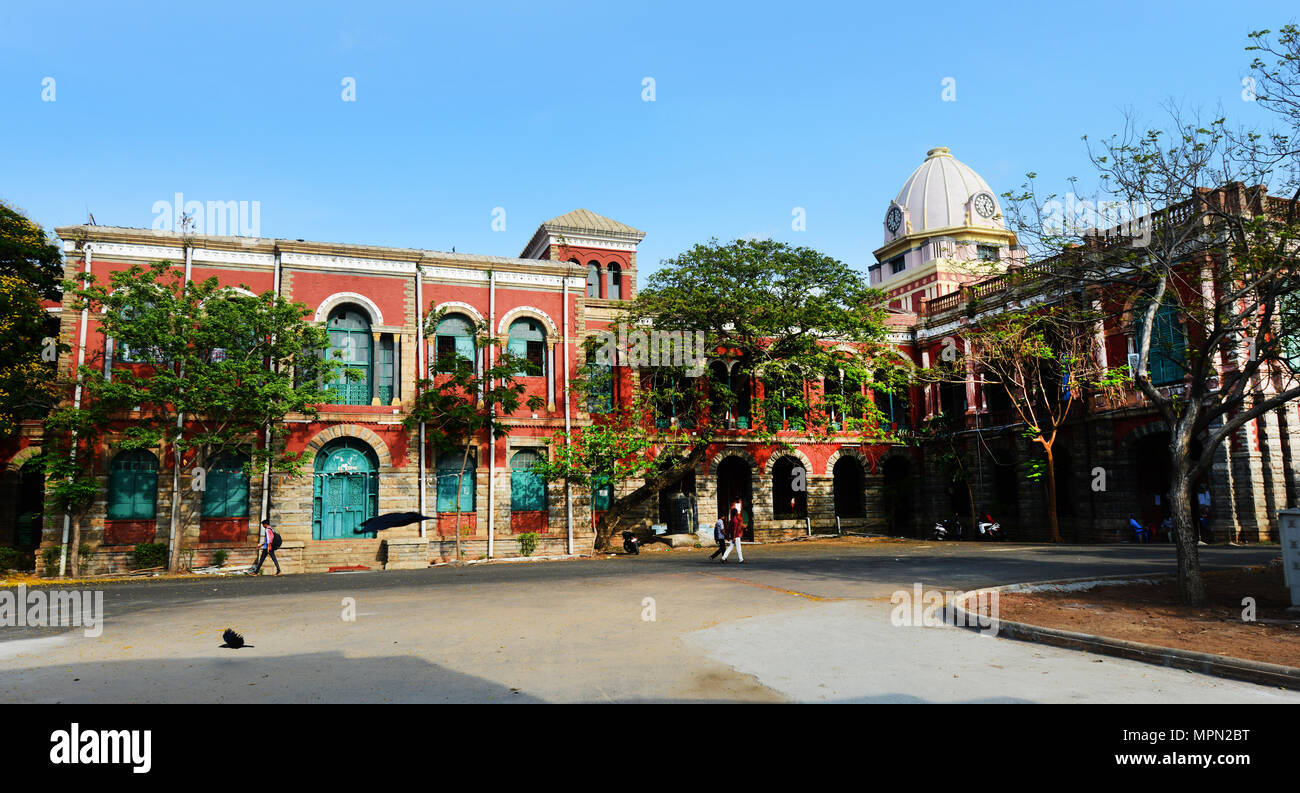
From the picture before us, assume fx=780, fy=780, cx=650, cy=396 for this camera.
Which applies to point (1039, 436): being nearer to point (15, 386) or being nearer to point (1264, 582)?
point (1264, 582)

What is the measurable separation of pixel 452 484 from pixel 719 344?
11125 mm

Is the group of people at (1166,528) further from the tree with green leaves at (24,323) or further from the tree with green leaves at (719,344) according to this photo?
the tree with green leaves at (24,323)

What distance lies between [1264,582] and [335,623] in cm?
1507

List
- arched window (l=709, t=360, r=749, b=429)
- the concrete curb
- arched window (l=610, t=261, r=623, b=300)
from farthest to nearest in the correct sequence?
arched window (l=610, t=261, r=623, b=300) < arched window (l=709, t=360, r=749, b=429) < the concrete curb

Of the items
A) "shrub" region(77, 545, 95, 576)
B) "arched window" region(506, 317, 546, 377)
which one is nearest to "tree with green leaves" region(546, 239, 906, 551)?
"arched window" region(506, 317, 546, 377)

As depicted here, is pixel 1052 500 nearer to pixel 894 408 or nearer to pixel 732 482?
pixel 894 408

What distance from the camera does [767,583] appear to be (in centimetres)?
1544

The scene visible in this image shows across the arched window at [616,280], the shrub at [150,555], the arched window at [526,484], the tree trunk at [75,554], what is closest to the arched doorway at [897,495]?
the arched window at [616,280]

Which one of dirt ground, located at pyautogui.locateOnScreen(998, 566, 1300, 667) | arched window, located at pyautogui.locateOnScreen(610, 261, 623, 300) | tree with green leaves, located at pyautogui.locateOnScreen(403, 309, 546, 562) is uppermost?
arched window, located at pyautogui.locateOnScreen(610, 261, 623, 300)

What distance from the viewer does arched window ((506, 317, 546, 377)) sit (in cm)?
2775

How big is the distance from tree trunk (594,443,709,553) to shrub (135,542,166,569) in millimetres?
13054

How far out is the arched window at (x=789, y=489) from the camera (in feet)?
113

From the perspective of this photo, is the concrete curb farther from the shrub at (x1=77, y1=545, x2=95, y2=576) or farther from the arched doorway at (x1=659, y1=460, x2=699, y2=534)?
the shrub at (x1=77, y1=545, x2=95, y2=576)

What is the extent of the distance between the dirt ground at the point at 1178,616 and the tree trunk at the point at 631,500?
1651 centimetres
